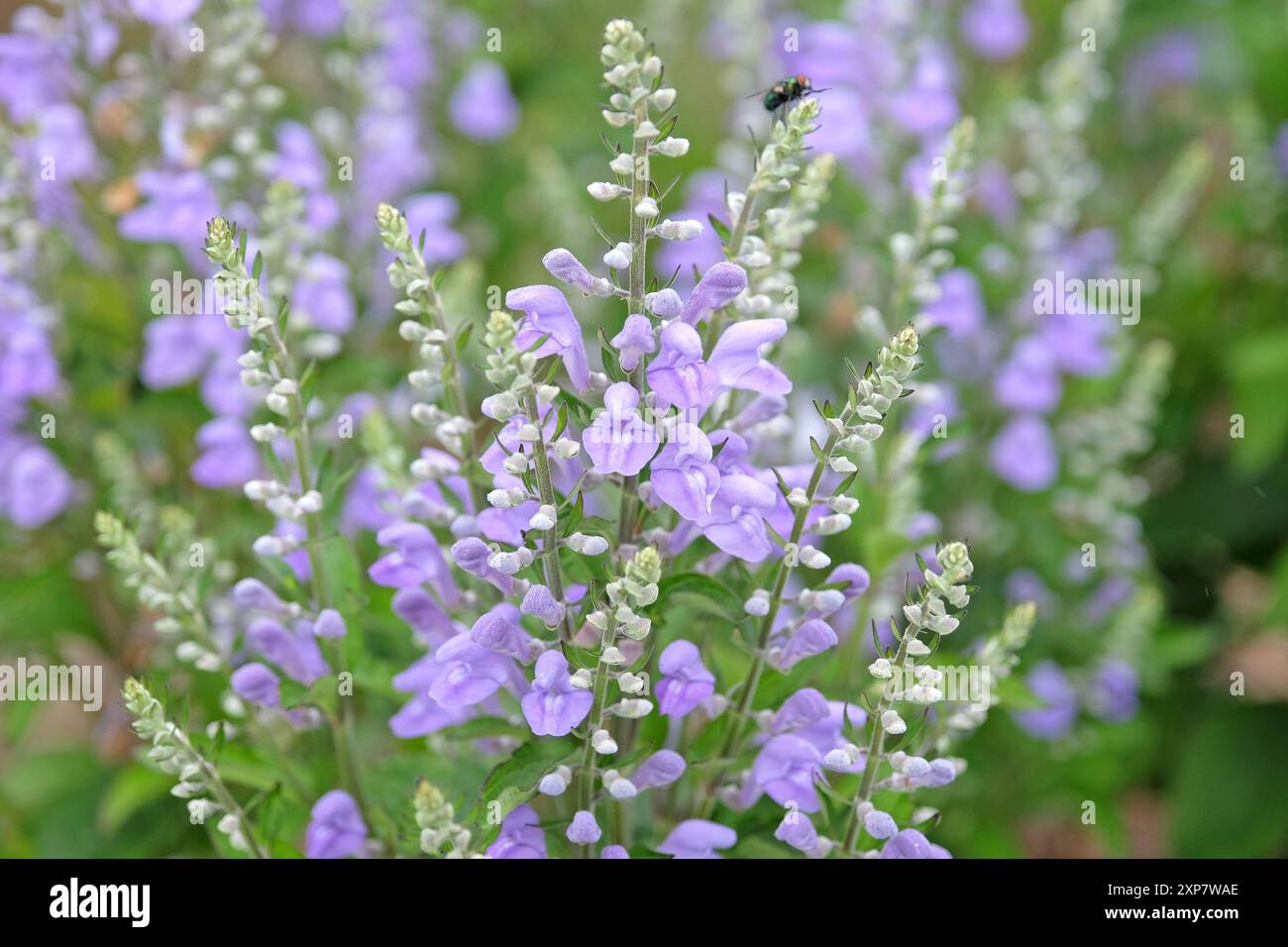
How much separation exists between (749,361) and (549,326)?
0.18m

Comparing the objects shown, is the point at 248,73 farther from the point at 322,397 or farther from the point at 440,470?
the point at 440,470

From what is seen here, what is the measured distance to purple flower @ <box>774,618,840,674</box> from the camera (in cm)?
118

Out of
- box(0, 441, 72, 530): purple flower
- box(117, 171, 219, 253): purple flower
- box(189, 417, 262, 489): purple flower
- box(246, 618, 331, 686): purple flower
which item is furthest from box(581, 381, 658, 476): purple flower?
box(0, 441, 72, 530): purple flower

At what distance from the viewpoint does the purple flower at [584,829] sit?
1.13 m

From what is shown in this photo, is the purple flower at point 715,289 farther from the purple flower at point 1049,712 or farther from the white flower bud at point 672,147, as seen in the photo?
the purple flower at point 1049,712

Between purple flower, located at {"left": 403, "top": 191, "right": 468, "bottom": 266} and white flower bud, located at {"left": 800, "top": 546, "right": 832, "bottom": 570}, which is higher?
purple flower, located at {"left": 403, "top": 191, "right": 468, "bottom": 266}

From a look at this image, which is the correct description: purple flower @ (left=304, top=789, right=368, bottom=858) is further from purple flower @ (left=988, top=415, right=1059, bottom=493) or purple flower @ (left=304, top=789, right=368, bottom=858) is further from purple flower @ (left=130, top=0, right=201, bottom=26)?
purple flower @ (left=988, top=415, right=1059, bottom=493)

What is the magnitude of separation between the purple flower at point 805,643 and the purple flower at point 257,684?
52 centimetres

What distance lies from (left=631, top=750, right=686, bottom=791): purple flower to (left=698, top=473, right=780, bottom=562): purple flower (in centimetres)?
22

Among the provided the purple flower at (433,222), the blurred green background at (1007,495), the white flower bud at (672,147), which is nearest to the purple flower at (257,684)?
the blurred green background at (1007,495)

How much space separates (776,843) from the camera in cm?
128

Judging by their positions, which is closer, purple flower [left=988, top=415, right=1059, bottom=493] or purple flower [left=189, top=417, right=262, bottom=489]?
purple flower [left=189, top=417, right=262, bottom=489]

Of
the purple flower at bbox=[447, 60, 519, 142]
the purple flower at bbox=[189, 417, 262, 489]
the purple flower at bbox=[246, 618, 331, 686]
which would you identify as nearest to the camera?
the purple flower at bbox=[246, 618, 331, 686]
